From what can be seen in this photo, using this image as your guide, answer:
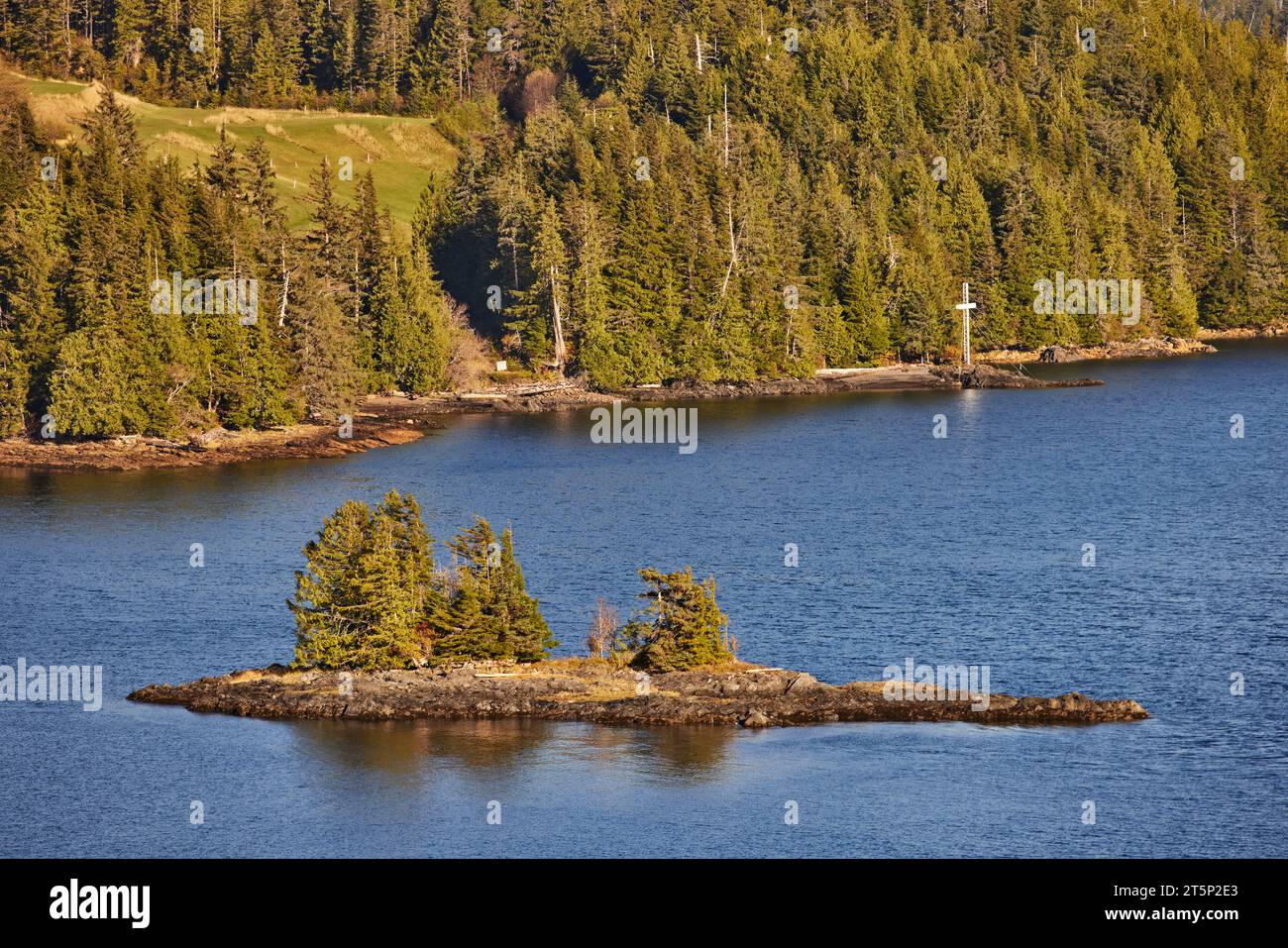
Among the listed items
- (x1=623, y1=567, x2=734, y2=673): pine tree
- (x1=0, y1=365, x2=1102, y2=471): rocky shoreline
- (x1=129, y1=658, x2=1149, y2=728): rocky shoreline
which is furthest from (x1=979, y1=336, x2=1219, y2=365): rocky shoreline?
A: (x1=129, y1=658, x2=1149, y2=728): rocky shoreline

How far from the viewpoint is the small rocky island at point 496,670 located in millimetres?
52781

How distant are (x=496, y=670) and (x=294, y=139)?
141 m

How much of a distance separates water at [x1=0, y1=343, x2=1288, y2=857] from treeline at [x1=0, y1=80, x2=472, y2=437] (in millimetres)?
9529

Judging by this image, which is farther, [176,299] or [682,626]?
[176,299]

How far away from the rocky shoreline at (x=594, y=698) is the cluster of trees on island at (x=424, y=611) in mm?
694

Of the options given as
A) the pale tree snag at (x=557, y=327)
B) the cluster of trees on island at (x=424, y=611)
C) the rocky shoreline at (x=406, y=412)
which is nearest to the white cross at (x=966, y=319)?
the rocky shoreline at (x=406, y=412)

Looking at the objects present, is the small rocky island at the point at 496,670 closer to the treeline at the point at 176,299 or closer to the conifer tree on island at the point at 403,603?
the conifer tree on island at the point at 403,603

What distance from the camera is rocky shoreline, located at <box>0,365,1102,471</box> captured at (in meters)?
114

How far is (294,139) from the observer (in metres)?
188

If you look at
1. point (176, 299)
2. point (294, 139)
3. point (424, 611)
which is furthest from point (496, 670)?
point (294, 139)

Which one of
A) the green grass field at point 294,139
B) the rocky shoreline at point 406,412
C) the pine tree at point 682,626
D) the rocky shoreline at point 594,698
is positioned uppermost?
the green grass field at point 294,139

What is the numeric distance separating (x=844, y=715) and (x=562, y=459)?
6363 centimetres

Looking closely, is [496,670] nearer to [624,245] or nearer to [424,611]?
[424,611]
